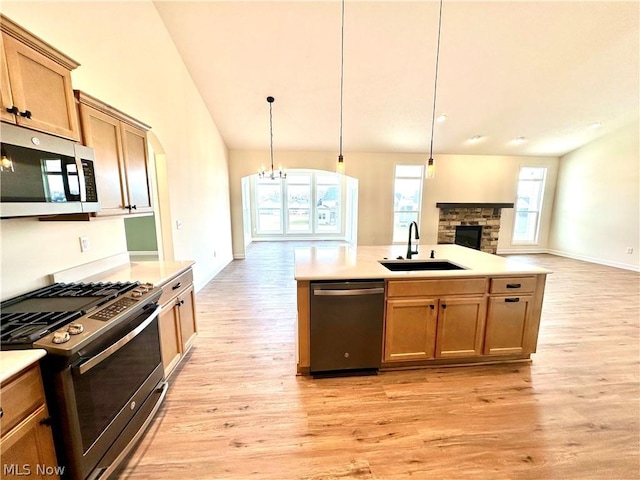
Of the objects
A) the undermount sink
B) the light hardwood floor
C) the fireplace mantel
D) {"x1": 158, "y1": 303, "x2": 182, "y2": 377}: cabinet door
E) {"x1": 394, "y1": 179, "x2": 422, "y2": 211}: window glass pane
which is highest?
{"x1": 394, "y1": 179, "x2": 422, "y2": 211}: window glass pane

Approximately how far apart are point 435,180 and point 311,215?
177 inches

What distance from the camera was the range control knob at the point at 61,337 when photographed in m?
1.16

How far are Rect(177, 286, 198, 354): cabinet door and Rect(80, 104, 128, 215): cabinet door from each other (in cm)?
89

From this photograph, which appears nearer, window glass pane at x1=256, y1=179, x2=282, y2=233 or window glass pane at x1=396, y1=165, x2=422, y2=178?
window glass pane at x1=396, y1=165, x2=422, y2=178

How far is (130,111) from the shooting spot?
109 inches

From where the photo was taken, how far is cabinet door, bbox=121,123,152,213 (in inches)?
88.5

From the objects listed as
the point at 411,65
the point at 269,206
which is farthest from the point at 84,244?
the point at 269,206

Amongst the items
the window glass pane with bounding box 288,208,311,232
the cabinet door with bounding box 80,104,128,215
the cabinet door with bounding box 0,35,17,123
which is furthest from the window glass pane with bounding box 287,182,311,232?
the cabinet door with bounding box 0,35,17,123

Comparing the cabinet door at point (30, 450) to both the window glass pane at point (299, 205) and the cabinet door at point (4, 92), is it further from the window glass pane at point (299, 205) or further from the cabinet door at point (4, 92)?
the window glass pane at point (299, 205)

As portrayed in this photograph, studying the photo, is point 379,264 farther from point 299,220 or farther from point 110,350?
point 299,220

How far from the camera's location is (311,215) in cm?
1012

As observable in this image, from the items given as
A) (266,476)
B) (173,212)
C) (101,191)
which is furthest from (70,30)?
(266,476)

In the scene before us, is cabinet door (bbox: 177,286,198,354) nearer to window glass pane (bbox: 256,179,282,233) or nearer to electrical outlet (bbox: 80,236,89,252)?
electrical outlet (bbox: 80,236,89,252)

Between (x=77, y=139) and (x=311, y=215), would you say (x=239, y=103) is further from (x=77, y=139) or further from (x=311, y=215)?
(x=311, y=215)
